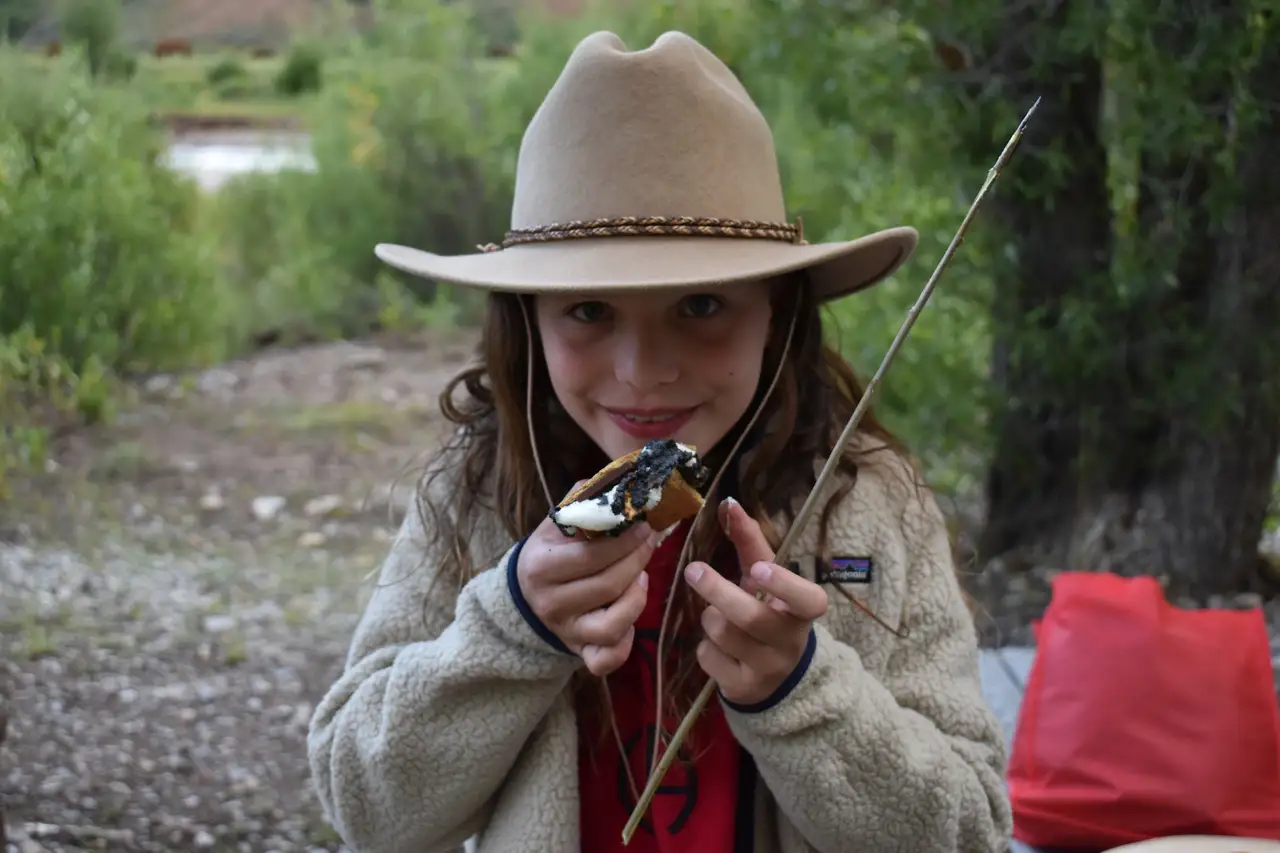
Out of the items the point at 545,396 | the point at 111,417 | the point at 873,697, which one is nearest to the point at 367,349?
the point at 111,417

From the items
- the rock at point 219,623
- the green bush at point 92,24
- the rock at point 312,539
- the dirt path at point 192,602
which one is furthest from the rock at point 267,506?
the green bush at point 92,24

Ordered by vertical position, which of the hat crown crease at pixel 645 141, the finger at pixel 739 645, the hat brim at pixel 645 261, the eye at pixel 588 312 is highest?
the hat crown crease at pixel 645 141

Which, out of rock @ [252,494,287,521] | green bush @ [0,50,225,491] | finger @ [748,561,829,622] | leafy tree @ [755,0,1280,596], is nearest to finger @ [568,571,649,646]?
finger @ [748,561,829,622]

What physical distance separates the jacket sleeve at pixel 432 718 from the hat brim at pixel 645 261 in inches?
10.2

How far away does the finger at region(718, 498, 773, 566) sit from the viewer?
1.03 metres

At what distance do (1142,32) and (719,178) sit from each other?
137cm

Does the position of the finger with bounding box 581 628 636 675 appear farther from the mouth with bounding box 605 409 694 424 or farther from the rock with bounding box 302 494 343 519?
the rock with bounding box 302 494 343 519

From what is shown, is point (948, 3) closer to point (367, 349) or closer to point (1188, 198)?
point (1188, 198)

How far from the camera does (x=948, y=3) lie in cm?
245

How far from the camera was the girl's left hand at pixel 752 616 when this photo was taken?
1.01 m

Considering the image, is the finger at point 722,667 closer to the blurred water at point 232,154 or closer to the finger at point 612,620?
the finger at point 612,620

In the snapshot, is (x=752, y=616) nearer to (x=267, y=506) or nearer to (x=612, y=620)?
(x=612, y=620)

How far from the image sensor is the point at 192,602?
3104 mm

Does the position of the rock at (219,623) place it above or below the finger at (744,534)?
below
